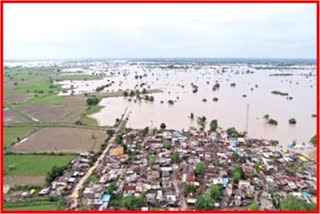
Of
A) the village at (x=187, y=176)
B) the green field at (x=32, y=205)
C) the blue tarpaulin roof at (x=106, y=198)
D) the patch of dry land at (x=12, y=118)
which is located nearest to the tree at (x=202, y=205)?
the village at (x=187, y=176)

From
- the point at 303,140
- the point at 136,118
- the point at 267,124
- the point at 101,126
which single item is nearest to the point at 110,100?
the point at 136,118

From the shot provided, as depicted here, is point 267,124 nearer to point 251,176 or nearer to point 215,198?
point 251,176

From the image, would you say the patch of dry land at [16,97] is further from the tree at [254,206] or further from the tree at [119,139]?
the tree at [254,206]

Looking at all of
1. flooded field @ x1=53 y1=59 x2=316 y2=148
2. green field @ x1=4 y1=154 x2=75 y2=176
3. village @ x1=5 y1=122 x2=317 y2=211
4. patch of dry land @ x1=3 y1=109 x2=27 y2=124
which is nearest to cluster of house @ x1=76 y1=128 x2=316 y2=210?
village @ x1=5 y1=122 x2=317 y2=211

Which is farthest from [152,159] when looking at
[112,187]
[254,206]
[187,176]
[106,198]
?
[254,206]

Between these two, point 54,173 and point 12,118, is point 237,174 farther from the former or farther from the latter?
point 12,118

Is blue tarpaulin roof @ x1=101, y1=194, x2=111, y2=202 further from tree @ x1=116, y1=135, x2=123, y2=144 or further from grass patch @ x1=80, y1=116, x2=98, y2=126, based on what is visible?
grass patch @ x1=80, y1=116, x2=98, y2=126
